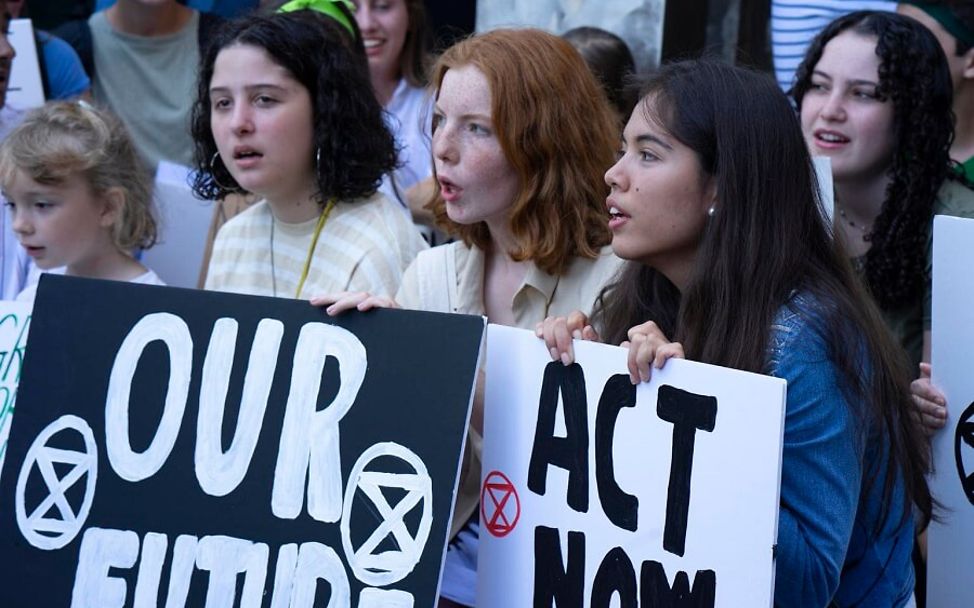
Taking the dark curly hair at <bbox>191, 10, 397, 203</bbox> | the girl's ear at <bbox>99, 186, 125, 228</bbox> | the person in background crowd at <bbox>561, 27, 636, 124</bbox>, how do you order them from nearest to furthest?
the dark curly hair at <bbox>191, 10, 397, 203</bbox> → the girl's ear at <bbox>99, 186, 125, 228</bbox> → the person in background crowd at <bbox>561, 27, 636, 124</bbox>

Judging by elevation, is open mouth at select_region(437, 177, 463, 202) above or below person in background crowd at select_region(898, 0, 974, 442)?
below

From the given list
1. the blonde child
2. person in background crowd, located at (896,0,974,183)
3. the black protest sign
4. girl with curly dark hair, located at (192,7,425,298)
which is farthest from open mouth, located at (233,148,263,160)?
person in background crowd, located at (896,0,974,183)

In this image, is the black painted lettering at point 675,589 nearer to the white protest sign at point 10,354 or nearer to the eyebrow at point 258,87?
the white protest sign at point 10,354

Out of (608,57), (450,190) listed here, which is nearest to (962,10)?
(608,57)

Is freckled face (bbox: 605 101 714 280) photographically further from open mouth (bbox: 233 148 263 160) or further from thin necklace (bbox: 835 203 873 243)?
open mouth (bbox: 233 148 263 160)

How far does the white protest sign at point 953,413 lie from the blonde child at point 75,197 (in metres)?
2.18

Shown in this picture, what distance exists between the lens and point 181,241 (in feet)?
14.4

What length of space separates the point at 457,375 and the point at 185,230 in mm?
2262

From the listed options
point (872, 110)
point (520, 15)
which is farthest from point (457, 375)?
point (520, 15)

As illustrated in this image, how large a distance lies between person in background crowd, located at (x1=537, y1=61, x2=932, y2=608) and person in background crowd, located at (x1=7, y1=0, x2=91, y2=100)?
3093 millimetres

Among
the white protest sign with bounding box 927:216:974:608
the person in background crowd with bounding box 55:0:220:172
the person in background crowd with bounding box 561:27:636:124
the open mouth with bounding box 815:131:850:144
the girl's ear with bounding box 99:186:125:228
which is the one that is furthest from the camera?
the person in background crowd with bounding box 55:0:220:172

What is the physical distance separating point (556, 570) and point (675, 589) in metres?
0.24

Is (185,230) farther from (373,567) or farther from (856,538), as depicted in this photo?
(856,538)

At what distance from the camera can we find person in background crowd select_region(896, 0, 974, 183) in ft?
11.8
